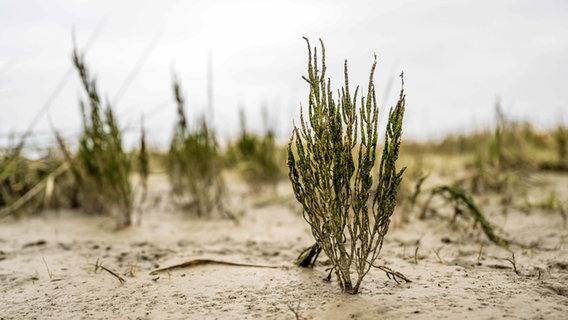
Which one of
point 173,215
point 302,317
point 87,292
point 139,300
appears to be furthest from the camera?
point 173,215

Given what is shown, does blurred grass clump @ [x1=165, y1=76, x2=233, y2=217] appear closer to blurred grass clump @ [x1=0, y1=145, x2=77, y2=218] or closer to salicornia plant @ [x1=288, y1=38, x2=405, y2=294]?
blurred grass clump @ [x1=0, y1=145, x2=77, y2=218]

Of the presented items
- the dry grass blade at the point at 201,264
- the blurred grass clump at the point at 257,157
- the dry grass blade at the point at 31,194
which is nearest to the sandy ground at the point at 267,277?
the dry grass blade at the point at 201,264

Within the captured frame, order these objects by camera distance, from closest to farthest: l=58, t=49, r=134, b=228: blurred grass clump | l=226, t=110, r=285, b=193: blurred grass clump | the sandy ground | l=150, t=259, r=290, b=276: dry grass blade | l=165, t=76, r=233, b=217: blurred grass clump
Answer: the sandy ground, l=150, t=259, r=290, b=276: dry grass blade, l=58, t=49, r=134, b=228: blurred grass clump, l=165, t=76, r=233, b=217: blurred grass clump, l=226, t=110, r=285, b=193: blurred grass clump

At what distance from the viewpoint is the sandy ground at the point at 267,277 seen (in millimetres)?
1749

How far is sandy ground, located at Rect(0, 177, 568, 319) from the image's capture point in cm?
175

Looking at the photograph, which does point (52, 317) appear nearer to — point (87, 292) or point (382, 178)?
point (87, 292)

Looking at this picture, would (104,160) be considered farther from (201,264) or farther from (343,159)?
(343,159)

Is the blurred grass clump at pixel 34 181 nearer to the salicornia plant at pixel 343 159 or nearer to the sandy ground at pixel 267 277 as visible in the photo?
the sandy ground at pixel 267 277

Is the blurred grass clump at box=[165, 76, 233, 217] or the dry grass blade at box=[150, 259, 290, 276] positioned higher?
the blurred grass clump at box=[165, 76, 233, 217]

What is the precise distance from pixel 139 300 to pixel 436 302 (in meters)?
1.16

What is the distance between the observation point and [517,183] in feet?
16.4

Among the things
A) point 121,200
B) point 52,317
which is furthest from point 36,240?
point 52,317

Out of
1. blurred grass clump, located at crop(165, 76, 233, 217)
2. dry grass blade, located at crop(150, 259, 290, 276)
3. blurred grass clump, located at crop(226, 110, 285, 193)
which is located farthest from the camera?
blurred grass clump, located at crop(226, 110, 285, 193)

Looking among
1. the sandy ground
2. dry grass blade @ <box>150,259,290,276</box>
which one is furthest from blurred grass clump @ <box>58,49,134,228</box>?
dry grass blade @ <box>150,259,290,276</box>
